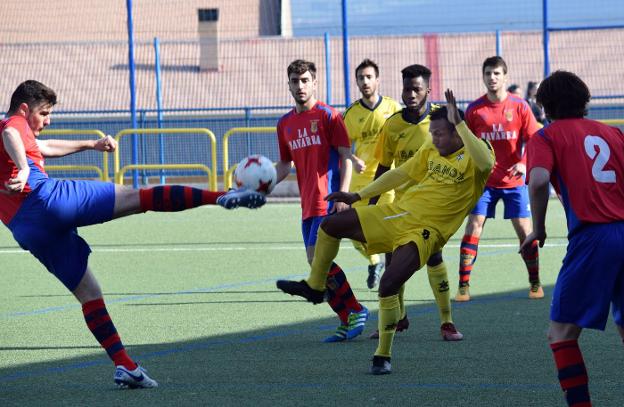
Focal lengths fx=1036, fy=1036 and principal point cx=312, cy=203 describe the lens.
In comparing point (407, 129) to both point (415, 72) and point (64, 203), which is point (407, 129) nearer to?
point (415, 72)

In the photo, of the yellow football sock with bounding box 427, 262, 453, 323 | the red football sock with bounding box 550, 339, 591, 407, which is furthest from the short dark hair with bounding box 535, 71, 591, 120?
the yellow football sock with bounding box 427, 262, 453, 323

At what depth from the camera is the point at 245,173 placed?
225 inches

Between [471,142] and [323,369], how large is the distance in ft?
5.12

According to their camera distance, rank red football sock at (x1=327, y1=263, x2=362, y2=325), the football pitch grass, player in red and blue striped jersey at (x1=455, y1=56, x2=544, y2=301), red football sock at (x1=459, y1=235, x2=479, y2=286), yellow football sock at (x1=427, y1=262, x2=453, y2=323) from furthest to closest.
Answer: player in red and blue striped jersey at (x1=455, y1=56, x2=544, y2=301) < red football sock at (x1=459, y1=235, x2=479, y2=286) < red football sock at (x1=327, y1=263, x2=362, y2=325) < yellow football sock at (x1=427, y1=262, x2=453, y2=323) < the football pitch grass

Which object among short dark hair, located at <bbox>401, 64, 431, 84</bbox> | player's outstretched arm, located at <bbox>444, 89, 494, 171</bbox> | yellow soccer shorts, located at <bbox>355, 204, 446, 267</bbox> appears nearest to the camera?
player's outstretched arm, located at <bbox>444, 89, 494, 171</bbox>

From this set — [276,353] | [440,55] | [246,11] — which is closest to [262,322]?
[276,353]

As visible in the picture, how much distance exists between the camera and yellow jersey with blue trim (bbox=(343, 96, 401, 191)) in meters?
9.22

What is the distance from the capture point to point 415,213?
20.1ft

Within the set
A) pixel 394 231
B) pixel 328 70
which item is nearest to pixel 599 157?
pixel 394 231

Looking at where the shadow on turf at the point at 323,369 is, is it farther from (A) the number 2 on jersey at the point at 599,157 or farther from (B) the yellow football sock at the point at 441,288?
(A) the number 2 on jersey at the point at 599,157

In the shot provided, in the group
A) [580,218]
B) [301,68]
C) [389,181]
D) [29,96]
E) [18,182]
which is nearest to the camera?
[580,218]

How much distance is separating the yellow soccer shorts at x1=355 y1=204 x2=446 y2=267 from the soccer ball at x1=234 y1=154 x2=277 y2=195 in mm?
728

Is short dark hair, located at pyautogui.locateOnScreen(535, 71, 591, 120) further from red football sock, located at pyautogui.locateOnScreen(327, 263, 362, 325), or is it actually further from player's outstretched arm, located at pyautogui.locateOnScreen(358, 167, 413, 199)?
red football sock, located at pyautogui.locateOnScreen(327, 263, 362, 325)

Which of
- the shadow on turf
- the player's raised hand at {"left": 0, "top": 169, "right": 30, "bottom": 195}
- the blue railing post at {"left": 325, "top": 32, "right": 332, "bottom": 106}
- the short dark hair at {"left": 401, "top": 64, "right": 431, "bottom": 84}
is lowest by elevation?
the shadow on turf
